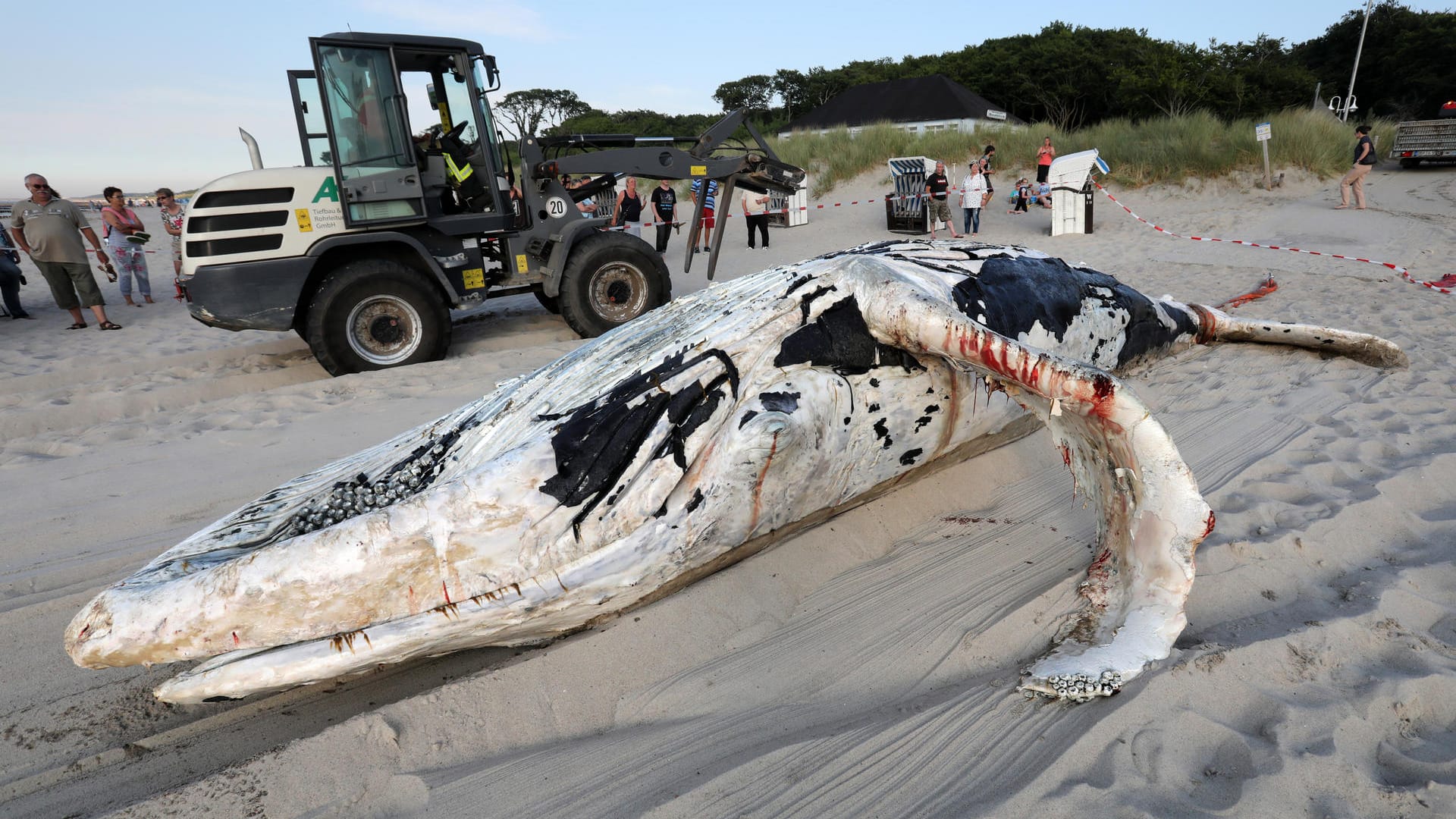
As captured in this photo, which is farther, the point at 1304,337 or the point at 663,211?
the point at 663,211

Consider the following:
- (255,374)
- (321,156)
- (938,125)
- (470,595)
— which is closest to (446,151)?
(321,156)

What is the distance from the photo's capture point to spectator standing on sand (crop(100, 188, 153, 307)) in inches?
427

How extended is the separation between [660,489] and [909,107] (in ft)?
125

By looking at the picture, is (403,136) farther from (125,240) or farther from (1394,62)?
→ (1394,62)

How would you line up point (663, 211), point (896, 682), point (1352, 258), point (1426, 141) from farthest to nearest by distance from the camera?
point (1426, 141) < point (663, 211) < point (1352, 258) < point (896, 682)

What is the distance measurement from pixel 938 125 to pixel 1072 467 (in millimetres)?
34308

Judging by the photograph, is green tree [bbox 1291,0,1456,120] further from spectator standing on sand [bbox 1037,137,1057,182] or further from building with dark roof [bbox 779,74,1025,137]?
spectator standing on sand [bbox 1037,137,1057,182]

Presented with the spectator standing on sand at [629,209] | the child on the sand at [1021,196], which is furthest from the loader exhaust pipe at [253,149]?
the child on the sand at [1021,196]

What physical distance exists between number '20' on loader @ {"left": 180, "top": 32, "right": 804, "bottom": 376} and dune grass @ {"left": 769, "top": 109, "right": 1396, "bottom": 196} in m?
11.6

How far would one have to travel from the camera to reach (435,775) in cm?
202


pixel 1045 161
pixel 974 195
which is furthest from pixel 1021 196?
pixel 974 195

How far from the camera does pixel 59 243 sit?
952 cm

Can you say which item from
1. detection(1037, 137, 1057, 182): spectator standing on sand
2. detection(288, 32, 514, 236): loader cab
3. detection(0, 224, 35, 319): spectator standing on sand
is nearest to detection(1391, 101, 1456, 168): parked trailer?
detection(1037, 137, 1057, 182): spectator standing on sand

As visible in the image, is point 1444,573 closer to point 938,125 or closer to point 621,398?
Result: point 621,398
